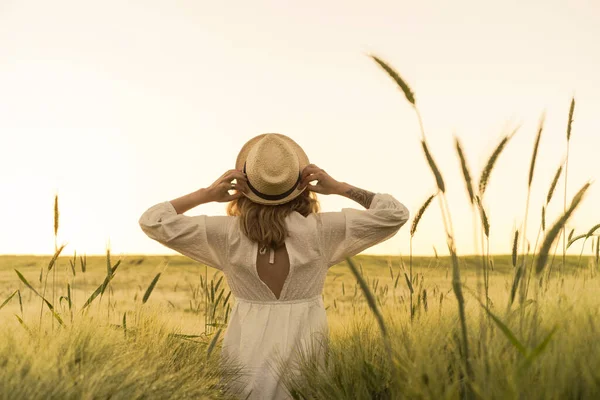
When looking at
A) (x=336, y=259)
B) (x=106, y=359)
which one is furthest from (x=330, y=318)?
(x=106, y=359)

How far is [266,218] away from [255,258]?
0.20 m

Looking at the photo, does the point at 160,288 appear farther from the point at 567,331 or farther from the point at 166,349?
the point at 567,331

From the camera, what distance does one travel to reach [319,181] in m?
3.13

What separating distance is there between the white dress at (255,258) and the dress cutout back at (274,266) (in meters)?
0.04

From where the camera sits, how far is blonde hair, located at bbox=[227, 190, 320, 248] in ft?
9.34

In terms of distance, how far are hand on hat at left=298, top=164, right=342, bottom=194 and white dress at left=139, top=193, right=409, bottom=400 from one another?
18 centimetres

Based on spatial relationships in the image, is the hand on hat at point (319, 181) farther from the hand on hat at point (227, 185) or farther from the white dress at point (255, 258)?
the hand on hat at point (227, 185)

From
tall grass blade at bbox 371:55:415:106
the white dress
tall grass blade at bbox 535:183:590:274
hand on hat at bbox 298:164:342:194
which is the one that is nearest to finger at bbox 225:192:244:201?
the white dress

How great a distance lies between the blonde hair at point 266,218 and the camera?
285 centimetres

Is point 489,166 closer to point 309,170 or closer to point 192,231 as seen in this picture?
point 309,170

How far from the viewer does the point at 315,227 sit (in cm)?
292

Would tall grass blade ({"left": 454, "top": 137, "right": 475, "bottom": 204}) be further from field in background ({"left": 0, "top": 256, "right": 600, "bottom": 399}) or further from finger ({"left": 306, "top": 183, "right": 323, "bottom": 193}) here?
finger ({"left": 306, "top": 183, "right": 323, "bottom": 193})

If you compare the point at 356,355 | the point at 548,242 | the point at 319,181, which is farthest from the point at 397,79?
the point at 319,181

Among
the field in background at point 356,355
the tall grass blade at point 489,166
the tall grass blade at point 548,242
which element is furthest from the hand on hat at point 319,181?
the tall grass blade at point 548,242
